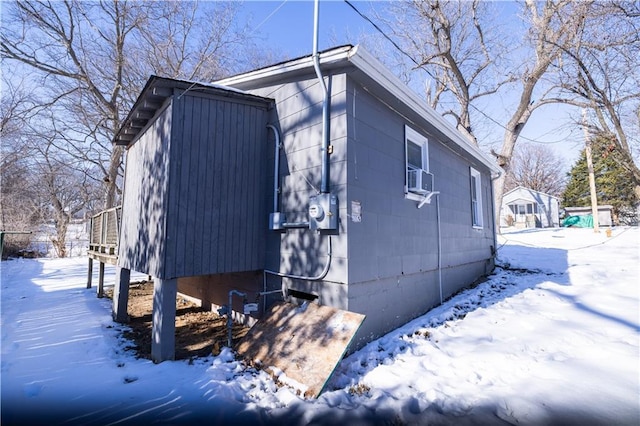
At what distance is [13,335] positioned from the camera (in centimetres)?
454

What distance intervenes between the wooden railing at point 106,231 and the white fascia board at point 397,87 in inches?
221

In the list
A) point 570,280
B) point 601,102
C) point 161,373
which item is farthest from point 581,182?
point 161,373

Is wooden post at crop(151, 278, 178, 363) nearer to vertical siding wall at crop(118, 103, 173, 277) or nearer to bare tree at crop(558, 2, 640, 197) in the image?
vertical siding wall at crop(118, 103, 173, 277)

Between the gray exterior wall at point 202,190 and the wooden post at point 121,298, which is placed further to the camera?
the wooden post at point 121,298

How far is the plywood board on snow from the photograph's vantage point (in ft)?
9.98

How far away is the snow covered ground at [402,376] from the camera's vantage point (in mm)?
2527

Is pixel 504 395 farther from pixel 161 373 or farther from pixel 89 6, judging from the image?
pixel 89 6

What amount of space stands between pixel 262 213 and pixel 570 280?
7.01m

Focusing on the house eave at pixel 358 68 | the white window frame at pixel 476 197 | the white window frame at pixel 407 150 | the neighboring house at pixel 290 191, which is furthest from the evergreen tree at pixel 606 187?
the neighboring house at pixel 290 191

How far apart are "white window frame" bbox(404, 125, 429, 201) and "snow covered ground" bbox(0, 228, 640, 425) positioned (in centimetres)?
200

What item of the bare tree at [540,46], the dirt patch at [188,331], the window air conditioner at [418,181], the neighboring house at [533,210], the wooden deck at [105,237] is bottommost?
the dirt patch at [188,331]

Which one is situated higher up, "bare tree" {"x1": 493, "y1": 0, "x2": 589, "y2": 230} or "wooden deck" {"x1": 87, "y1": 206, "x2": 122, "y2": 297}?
"bare tree" {"x1": 493, "y1": 0, "x2": 589, "y2": 230}

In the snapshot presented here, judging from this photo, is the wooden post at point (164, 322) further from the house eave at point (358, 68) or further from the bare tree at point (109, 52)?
the bare tree at point (109, 52)

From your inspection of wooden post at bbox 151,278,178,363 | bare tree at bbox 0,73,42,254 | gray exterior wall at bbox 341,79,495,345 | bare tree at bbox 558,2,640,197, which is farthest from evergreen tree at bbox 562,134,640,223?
bare tree at bbox 0,73,42,254
